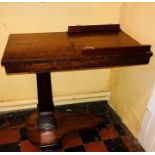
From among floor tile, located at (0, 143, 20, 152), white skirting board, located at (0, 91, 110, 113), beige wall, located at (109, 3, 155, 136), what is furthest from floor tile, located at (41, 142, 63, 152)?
beige wall, located at (109, 3, 155, 136)

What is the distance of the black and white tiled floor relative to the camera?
1.43 metres

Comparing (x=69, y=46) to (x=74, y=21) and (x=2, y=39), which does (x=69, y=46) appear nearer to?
(x=74, y=21)

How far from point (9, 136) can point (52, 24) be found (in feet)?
2.85

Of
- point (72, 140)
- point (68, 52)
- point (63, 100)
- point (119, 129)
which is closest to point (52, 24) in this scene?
point (68, 52)

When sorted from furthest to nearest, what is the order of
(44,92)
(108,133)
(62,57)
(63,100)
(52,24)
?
1. (63,100)
2. (108,133)
3. (52,24)
4. (44,92)
5. (62,57)

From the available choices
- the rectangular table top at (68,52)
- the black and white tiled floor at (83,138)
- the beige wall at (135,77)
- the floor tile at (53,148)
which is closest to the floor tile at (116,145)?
the black and white tiled floor at (83,138)

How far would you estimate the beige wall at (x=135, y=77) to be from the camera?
50.3 inches

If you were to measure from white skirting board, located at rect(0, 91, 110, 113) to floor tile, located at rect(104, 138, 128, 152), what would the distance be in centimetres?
45

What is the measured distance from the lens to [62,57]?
3.56ft

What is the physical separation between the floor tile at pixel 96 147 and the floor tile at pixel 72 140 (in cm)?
6

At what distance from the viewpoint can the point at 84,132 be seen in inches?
61.9

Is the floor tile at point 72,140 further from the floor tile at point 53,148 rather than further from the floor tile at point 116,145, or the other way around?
the floor tile at point 116,145

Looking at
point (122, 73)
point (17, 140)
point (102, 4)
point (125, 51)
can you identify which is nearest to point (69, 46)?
point (125, 51)

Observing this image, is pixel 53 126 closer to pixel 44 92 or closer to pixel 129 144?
pixel 44 92
